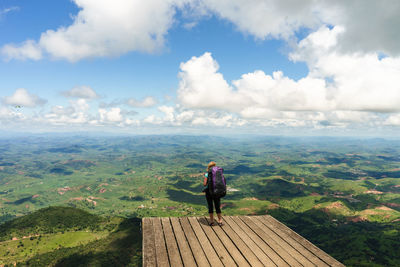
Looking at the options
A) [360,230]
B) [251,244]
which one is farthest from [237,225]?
[360,230]

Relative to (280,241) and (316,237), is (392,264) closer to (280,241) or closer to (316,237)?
(316,237)

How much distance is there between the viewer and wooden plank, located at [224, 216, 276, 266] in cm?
1014

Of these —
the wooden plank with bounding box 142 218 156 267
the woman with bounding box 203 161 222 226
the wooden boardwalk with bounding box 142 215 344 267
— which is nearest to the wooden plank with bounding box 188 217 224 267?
the wooden boardwalk with bounding box 142 215 344 267

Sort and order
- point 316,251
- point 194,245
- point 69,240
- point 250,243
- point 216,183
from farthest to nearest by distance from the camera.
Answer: point 69,240 < point 216,183 < point 250,243 < point 316,251 < point 194,245

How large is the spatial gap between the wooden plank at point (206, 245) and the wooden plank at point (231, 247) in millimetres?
827

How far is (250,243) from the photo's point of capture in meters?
11.8

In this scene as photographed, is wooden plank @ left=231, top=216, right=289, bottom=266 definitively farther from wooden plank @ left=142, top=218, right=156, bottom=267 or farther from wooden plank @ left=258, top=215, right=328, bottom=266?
wooden plank @ left=142, top=218, right=156, bottom=267

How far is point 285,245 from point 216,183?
17.5 ft

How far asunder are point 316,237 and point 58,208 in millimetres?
225536

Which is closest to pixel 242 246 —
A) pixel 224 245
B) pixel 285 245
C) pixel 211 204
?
pixel 224 245

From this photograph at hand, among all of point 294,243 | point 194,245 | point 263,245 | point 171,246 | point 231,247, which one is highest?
point 171,246

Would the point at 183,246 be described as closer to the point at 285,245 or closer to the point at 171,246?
the point at 171,246

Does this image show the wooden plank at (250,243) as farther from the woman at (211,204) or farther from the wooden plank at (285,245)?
the wooden plank at (285,245)

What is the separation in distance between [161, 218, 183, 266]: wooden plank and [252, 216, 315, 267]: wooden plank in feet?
18.9
